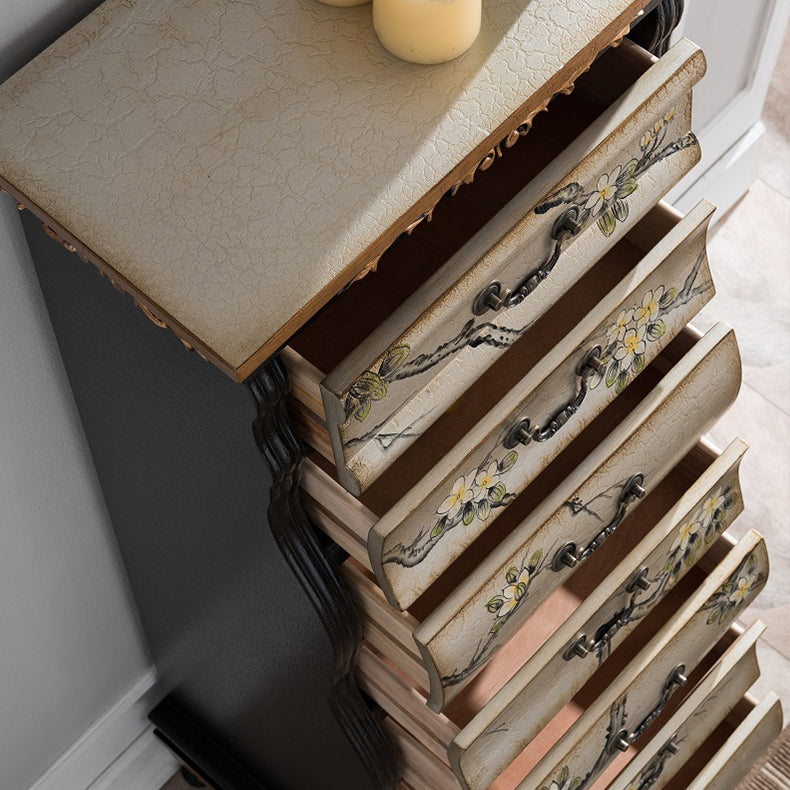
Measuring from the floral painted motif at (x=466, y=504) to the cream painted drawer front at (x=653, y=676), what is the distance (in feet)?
0.99

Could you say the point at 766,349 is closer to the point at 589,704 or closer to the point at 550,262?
the point at 589,704

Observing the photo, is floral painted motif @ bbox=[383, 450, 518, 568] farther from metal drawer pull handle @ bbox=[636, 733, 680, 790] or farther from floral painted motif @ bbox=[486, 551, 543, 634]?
metal drawer pull handle @ bbox=[636, 733, 680, 790]

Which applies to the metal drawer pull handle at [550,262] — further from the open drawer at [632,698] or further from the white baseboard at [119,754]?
the white baseboard at [119,754]

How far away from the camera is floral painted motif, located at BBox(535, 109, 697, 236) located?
3.54ft

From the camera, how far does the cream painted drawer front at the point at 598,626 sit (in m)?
1.19

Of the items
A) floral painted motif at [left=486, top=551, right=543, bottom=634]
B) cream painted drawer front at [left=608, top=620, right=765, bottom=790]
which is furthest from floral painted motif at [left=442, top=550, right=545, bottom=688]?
cream painted drawer front at [left=608, top=620, right=765, bottom=790]

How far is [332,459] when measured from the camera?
3.41 feet

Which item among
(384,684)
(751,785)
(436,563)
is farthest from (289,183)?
(751,785)

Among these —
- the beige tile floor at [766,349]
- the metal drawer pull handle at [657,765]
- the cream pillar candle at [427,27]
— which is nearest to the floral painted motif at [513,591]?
the metal drawer pull handle at [657,765]

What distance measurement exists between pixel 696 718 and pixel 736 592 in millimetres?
152

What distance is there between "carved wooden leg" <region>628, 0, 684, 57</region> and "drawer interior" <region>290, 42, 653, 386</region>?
46 millimetres

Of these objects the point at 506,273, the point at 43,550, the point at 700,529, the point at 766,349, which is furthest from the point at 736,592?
the point at 766,349

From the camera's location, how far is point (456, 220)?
1.15 meters

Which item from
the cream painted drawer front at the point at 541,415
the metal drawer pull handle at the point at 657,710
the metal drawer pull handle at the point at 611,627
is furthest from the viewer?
the metal drawer pull handle at the point at 657,710
